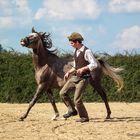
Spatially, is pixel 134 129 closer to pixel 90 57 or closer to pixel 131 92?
pixel 90 57

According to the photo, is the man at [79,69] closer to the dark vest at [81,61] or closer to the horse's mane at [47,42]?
the dark vest at [81,61]

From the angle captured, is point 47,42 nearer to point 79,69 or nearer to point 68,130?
point 79,69

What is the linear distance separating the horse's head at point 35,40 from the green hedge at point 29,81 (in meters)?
7.85

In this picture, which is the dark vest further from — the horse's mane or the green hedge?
the green hedge

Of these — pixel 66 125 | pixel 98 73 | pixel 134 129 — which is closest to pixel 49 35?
pixel 98 73

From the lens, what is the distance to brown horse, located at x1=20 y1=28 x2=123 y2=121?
12688 mm

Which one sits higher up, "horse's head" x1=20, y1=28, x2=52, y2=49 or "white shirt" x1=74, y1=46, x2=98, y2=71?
"horse's head" x1=20, y1=28, x2=52, y2=49

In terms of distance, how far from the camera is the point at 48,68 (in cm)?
1296

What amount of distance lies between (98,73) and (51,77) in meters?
1.22

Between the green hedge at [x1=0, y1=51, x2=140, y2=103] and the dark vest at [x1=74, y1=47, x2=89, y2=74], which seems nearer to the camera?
the dark vest at [x1=74, y1=47, x2=89, y2=74]

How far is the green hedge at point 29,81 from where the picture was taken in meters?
21.0

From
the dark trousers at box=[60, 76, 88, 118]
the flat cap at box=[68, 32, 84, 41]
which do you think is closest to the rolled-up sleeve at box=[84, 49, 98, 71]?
the flat cap at box=[68, 32, 84, 41]

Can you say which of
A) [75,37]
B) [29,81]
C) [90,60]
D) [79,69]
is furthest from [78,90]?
[29,81]

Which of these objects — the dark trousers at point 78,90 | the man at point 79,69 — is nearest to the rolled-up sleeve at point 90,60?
the man at point 79,69
